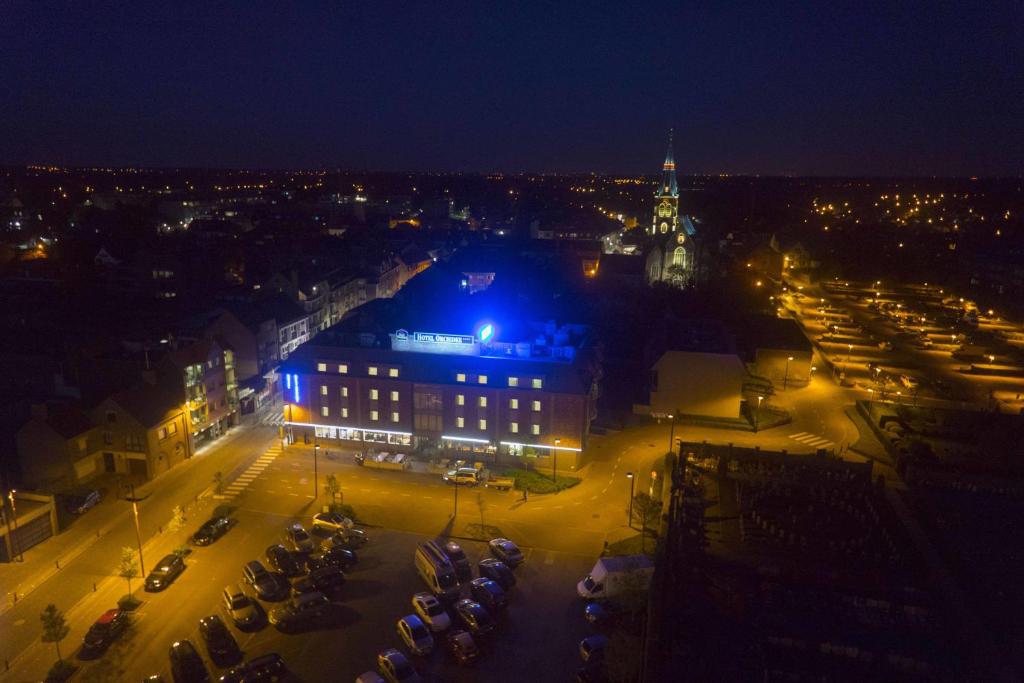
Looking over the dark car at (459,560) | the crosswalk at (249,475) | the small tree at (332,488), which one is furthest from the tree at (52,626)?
the dark car at (459,560)

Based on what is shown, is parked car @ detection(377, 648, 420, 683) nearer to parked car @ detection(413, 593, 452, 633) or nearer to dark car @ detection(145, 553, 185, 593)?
parked car @ detection(413, 593, 452, 633)

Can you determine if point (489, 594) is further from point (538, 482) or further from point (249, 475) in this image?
point (249, 475)

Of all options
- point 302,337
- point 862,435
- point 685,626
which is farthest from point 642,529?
point 302,337

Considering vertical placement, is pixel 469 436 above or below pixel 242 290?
below

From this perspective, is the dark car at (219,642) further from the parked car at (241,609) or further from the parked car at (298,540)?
the parked car at (298,540)

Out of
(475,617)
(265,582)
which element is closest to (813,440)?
(475,617)

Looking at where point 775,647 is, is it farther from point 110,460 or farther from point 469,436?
point 110,460

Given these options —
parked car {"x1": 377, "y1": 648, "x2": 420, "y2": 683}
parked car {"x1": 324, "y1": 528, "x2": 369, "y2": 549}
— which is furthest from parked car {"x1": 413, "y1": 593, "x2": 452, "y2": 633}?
parked car {"x1": 324, "y1": 528, "x2": 369, "y2": 549}
